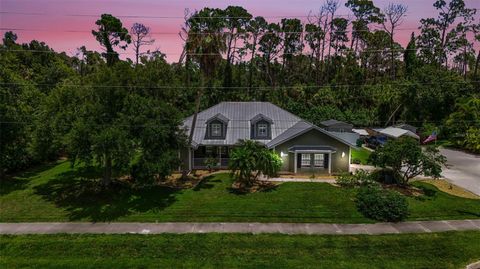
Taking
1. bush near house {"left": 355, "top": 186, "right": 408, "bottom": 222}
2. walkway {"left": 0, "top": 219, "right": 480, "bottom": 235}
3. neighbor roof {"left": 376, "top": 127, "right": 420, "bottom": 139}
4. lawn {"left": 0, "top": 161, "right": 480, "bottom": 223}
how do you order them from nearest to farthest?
1. walkway {"left": 0, "top": 219, "right": 480, "bottom": 235}
2. bush near house {"left": 355, "top": 186, "right": 408, "bottom": 222}
3. lawn {"left": 0, "top": 161, "right": 480, "bottom": 223}
4. neighbor roof {"left": 376, "top": 127, "right": 420, "bottom": 139}

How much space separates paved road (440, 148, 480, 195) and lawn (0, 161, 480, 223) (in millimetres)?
3714

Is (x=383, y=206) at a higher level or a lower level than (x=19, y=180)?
lower

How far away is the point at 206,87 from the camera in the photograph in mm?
44906

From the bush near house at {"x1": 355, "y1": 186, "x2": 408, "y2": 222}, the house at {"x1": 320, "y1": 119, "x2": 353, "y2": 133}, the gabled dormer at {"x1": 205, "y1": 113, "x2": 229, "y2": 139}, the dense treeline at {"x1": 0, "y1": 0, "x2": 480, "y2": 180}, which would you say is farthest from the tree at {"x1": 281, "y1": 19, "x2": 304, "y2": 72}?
the bush near house at {"x1": 355, "y1": 186, "x2": 408, "y2": 222}

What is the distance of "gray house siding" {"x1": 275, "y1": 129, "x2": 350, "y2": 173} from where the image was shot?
2989 centimetres

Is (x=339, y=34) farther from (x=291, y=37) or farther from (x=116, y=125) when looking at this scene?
(x=116, y=125)

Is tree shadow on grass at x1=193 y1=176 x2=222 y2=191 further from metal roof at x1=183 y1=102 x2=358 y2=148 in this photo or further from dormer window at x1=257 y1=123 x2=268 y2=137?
dormer window at x1=257 y1=123 x2=268 y2=137

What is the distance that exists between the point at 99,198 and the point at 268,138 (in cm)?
1529

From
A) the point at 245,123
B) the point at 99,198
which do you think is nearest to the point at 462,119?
the point at 245,123

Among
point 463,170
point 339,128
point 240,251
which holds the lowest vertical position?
point 240,251

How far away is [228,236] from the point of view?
18.4 metres

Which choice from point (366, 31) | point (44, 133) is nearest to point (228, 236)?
point (44, 133)

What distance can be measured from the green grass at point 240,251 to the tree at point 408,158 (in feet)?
22.2

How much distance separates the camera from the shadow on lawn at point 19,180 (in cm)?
2619
